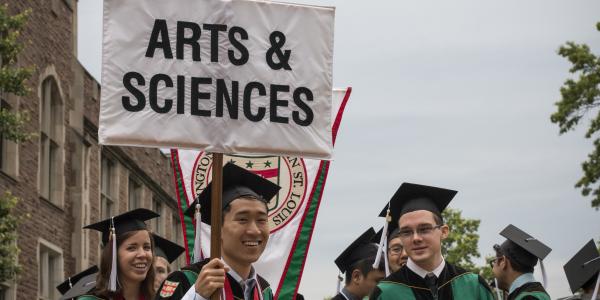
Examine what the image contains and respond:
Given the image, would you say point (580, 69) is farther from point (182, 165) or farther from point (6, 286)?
point (182, 165)

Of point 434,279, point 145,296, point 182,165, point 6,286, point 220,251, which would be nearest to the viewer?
point 220,251

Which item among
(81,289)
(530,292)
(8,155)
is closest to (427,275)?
(530,292)

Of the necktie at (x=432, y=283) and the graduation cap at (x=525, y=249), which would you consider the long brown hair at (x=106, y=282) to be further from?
the graduation cap at (x=525, y=249)

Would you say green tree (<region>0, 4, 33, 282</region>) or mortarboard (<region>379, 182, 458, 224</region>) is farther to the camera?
green tree (<region>0, 4, 33, 282</region>)

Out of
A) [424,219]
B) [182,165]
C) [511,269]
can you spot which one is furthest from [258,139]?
[511,269]

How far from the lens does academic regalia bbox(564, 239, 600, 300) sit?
355 inches

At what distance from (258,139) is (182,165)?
2.76 meters

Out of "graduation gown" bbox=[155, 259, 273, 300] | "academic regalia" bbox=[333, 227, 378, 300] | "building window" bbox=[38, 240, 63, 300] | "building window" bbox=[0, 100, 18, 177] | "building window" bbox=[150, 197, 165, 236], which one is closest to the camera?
"graduation gown" bbox=[155, 259, 273, 300]

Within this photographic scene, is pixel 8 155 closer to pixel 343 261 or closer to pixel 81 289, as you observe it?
pixel 343 261

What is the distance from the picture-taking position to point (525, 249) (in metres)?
8.99

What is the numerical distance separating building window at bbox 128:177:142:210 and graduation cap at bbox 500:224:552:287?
2305cm

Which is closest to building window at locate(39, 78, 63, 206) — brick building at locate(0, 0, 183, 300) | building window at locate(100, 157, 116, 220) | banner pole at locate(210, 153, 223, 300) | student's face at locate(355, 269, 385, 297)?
brick building at locate(0, 0, 183, 300)

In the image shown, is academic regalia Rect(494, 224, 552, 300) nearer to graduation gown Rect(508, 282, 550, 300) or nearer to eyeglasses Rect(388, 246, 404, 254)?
graduation gown Rect(508, 282, 550, 300)

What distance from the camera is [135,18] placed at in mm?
6398
